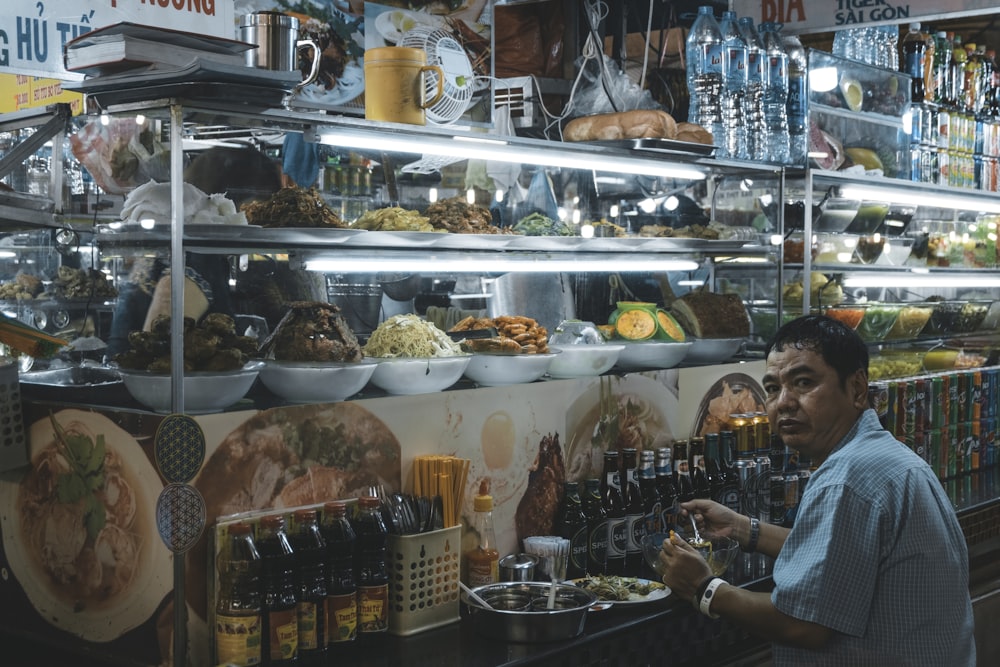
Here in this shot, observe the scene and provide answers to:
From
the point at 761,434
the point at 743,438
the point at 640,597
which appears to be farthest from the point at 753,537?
the point at 761,434

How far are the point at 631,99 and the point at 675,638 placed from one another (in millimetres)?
2155

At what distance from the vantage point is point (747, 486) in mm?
3979

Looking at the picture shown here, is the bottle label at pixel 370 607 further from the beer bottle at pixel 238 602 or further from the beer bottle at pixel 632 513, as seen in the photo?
the beer bottle at pixel 632 513

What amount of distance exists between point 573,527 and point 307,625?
1.11 meters

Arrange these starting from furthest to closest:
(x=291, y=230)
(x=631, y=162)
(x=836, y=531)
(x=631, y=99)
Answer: (x=631, y=99) < (x=631, y=162) < (x=291, y=230) < (x=836, y=531)

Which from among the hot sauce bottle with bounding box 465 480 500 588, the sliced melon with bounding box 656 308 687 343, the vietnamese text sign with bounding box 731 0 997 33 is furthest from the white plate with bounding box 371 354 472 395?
the vietnamese text sign with bounding box 731 0 997 33

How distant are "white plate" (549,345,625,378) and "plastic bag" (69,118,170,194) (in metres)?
1.55

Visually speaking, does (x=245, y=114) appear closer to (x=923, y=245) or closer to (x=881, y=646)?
(x=881, y=646)

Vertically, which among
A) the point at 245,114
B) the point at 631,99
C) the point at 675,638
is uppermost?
the point at 631,99

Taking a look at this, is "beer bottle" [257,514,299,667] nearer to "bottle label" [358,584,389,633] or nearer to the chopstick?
"bottle label" [358,584,389,633]

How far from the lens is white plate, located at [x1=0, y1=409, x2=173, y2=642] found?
264 cm

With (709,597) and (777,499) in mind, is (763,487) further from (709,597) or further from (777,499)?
(709,597)

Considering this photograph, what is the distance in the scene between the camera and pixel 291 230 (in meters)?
2.97

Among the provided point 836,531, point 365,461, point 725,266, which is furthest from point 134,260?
point 725,266
